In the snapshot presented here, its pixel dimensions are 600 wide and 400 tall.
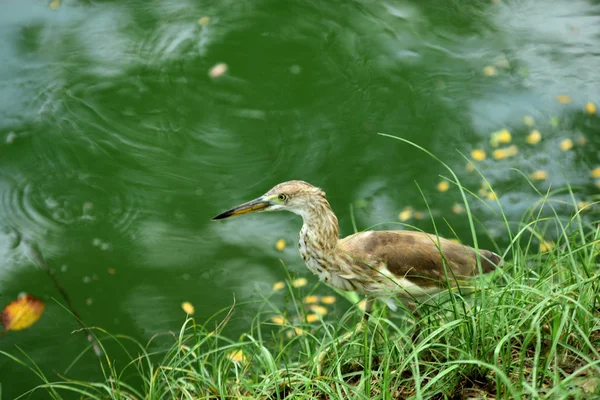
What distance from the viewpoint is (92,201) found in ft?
19.3

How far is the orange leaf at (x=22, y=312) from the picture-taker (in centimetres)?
504

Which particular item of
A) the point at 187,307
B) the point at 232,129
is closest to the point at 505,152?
the point at 232,129

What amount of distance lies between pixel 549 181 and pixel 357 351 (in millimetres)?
3237

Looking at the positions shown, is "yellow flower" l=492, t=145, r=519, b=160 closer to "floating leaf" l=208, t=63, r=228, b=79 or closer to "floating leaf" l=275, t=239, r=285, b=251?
"floating leaf" l=275, t=239, r=285, b=251

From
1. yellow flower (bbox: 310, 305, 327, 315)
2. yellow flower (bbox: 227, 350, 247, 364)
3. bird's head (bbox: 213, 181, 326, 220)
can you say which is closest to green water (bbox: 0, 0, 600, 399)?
yellow flower (bbox: 310, 305, 327, 315)

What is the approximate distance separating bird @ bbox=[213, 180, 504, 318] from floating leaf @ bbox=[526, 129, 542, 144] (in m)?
2.56

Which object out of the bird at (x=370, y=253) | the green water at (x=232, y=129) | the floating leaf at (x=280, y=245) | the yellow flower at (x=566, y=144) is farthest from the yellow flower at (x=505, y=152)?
the bird at (x=370, y=253)

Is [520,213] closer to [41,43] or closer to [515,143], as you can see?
[515,143]

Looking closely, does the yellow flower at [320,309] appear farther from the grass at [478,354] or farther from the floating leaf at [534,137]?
the floating leaf at [534,137]

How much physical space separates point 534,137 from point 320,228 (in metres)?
3.09

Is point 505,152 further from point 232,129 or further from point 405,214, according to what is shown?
point 232,129

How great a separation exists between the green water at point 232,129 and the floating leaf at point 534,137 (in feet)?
0.12

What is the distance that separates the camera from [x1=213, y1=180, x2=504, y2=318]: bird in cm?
402

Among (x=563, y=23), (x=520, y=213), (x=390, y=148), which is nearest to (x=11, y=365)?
(x=390, y=148)
